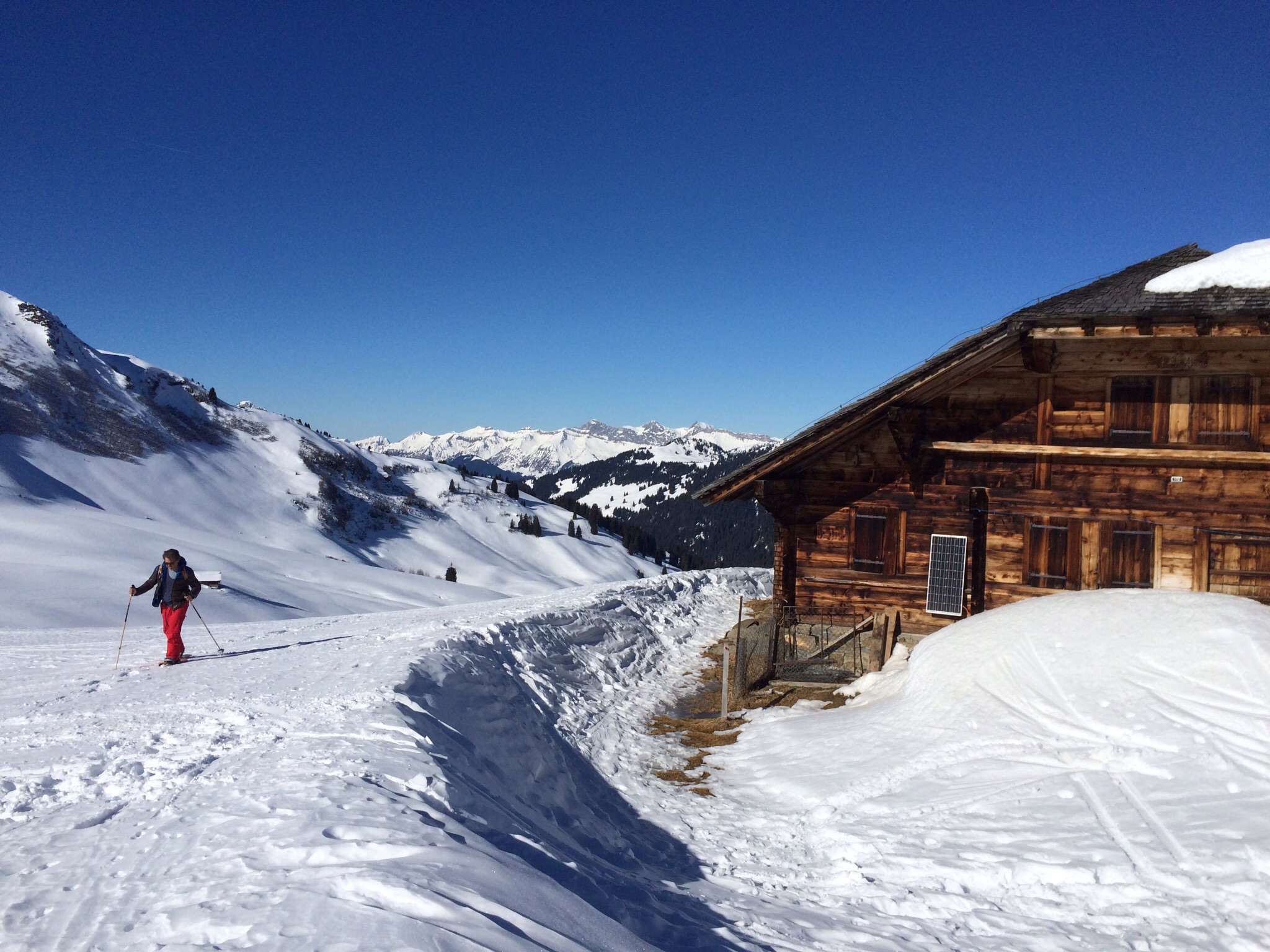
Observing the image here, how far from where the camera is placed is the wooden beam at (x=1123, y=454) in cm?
1248

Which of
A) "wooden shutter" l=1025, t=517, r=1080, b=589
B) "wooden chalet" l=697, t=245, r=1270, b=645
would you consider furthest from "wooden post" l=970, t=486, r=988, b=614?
"wooden shutter" l=1025, t=517, r=1080, b=589

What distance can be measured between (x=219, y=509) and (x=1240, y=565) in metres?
88.9

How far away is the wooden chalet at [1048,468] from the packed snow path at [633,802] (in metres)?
3.06

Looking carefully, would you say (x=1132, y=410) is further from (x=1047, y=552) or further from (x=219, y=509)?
(x=219, y=509)

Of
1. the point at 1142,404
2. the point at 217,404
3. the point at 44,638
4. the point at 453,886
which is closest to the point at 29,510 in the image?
the point at 44,638

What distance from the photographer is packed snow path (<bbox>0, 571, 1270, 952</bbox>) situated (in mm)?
4148

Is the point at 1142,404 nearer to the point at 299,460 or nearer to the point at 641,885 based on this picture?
the point at 641,885

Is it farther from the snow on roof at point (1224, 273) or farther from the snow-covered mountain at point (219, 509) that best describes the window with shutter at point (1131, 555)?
the snow-covered mountain at point (219, 509)

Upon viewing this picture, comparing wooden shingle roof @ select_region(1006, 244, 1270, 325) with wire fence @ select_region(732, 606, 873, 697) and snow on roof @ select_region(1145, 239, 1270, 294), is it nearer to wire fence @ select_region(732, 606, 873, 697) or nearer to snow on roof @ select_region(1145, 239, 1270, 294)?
snow on roof @ select_region(1145, 239, 1270, 294)

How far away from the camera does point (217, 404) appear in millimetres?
106250

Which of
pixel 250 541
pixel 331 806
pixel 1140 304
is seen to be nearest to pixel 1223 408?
pixel 1140 304

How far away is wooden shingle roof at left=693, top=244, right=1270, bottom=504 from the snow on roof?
0.19 metres

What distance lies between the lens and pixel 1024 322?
486 inches

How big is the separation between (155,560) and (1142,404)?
108 ft
